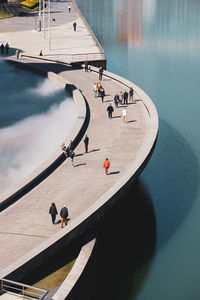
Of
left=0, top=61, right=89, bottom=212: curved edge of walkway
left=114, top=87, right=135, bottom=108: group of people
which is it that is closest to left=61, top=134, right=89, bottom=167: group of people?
left=0, top=61, right=89, bottom=212: curved edge of walkway

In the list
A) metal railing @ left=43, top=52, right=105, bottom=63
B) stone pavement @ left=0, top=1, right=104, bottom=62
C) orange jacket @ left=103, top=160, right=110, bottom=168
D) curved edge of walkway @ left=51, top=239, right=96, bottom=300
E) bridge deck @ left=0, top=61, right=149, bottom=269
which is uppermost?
orange jacket @ left=103, top=160, right=110, bottom=168

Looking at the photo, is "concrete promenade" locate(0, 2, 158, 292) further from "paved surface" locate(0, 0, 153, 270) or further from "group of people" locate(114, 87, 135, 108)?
"group of people" locate(114, 87, 135, 108)

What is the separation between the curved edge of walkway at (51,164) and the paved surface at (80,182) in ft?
1.10

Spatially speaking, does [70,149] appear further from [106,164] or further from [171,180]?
[171,180]

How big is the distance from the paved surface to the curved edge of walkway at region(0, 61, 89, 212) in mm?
335

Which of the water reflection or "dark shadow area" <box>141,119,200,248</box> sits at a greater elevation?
the water reflection

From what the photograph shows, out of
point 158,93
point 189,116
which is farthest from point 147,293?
point 158,93

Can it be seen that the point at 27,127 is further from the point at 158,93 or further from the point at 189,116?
the point at 158,93

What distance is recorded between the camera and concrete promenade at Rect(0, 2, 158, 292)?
24.8m

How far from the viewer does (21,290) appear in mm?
21406

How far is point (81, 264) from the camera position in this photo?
23438mm

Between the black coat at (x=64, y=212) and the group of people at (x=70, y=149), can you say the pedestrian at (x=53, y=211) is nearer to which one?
the black coat at (x=64, y=212)

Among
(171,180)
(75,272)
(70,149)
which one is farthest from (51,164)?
(171,180)

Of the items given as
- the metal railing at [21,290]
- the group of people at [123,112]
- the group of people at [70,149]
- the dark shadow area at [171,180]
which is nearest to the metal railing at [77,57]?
the dark shadow area at [171,180]
